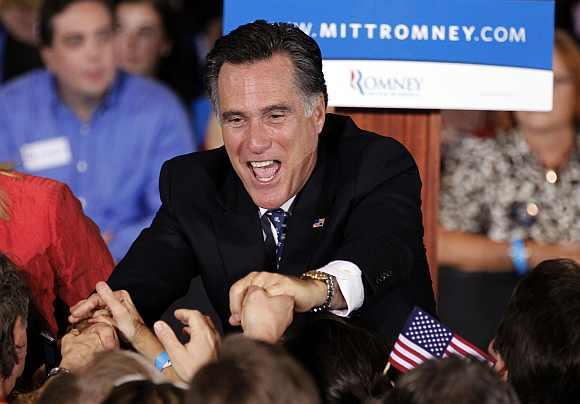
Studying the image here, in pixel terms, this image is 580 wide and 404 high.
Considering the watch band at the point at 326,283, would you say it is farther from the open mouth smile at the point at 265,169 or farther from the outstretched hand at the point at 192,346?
the open mouth smile at the point at 265,169

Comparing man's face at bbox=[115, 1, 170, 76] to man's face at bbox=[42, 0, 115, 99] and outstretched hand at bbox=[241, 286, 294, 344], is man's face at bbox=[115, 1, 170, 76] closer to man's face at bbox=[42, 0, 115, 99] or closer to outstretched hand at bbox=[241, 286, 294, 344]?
man's face at bbox=[42, 0, 115, 99]

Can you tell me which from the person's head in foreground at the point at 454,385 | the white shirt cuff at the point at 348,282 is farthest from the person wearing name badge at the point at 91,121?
the person's head in foreground at the point at 454,385

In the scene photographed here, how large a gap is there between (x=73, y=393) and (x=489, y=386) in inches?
23.7

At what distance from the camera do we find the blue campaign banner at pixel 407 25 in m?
3.09

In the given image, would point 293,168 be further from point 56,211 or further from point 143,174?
point 143,174

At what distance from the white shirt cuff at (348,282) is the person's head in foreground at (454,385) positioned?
2.28 ft

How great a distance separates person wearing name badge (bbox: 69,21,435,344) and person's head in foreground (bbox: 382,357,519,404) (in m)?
0.80

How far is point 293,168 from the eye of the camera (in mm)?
2834

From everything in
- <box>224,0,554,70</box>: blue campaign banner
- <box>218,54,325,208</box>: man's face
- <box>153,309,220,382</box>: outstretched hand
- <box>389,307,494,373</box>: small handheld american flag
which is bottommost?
<box>389,307,494,373</box>: small handheld american flag

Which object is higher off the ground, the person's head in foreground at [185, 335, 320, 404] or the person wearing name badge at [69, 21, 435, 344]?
the person wearing name badge at [69, 21, 435, 344]

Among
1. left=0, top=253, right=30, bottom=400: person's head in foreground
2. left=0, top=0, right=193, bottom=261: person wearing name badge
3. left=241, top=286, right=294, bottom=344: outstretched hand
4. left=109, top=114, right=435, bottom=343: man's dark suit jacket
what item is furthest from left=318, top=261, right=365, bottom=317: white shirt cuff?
left=0, top=0, right=193, bottom=261: person wearing name badge

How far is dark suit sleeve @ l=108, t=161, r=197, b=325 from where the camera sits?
2.80 m

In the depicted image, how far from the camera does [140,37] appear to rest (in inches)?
222

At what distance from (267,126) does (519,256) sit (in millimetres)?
2524
